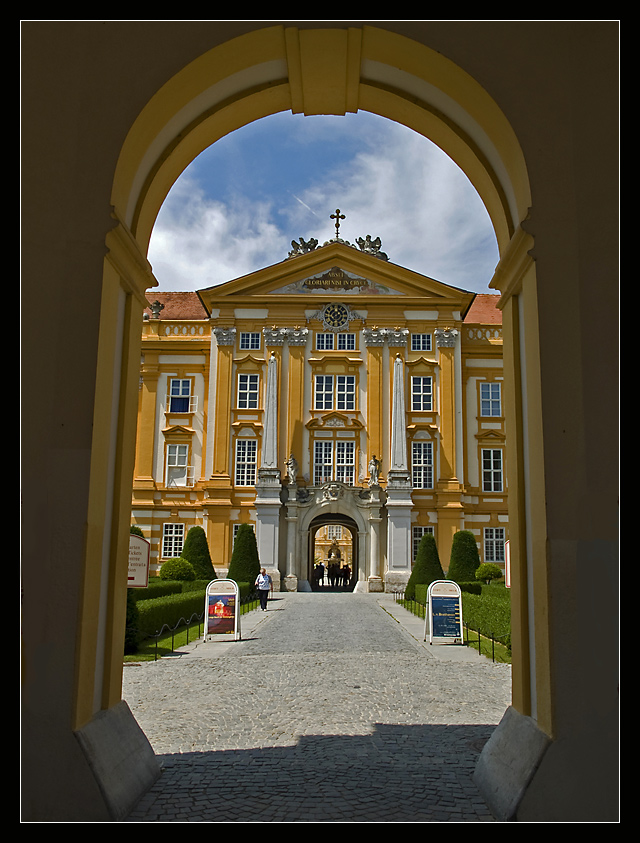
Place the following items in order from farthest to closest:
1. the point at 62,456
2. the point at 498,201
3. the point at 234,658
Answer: the point at 234,658
the point at 498,201
the point at 62,456

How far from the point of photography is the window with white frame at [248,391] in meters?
40.6

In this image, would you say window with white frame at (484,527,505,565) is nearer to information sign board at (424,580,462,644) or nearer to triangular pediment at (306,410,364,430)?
triangular pediment at (306,410,364,430)

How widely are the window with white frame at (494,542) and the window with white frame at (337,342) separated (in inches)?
515

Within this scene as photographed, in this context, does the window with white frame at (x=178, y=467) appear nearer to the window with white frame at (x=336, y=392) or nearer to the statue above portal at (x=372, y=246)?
the window with white frame at (x=336, y=392)

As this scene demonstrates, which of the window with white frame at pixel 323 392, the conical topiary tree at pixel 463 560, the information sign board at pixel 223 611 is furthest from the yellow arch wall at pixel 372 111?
the window with white frame at pixel 323 392

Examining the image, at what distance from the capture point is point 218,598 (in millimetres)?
16844

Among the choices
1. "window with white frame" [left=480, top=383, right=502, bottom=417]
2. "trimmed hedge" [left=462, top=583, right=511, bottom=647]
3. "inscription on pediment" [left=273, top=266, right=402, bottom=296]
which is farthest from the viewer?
"window with white frame" [left=480, top=383, right=502, bottom=417]

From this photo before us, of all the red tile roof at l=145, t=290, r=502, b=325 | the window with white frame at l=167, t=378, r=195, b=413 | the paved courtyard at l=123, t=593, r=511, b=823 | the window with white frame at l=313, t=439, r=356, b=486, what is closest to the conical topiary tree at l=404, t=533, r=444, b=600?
the window with white frame at l=313, t=439, r=356, b=486

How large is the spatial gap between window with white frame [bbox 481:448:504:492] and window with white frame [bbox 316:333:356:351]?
9904 mm

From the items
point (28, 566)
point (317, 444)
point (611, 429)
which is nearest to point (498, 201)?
point (611, 429)

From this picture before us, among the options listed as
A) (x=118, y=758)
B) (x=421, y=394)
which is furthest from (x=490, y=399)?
(x=118, y=758)

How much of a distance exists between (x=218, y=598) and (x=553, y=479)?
13169 mm

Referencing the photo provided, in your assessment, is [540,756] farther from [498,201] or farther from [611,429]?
[498,201]

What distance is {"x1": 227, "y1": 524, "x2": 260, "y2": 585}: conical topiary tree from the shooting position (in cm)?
3256
